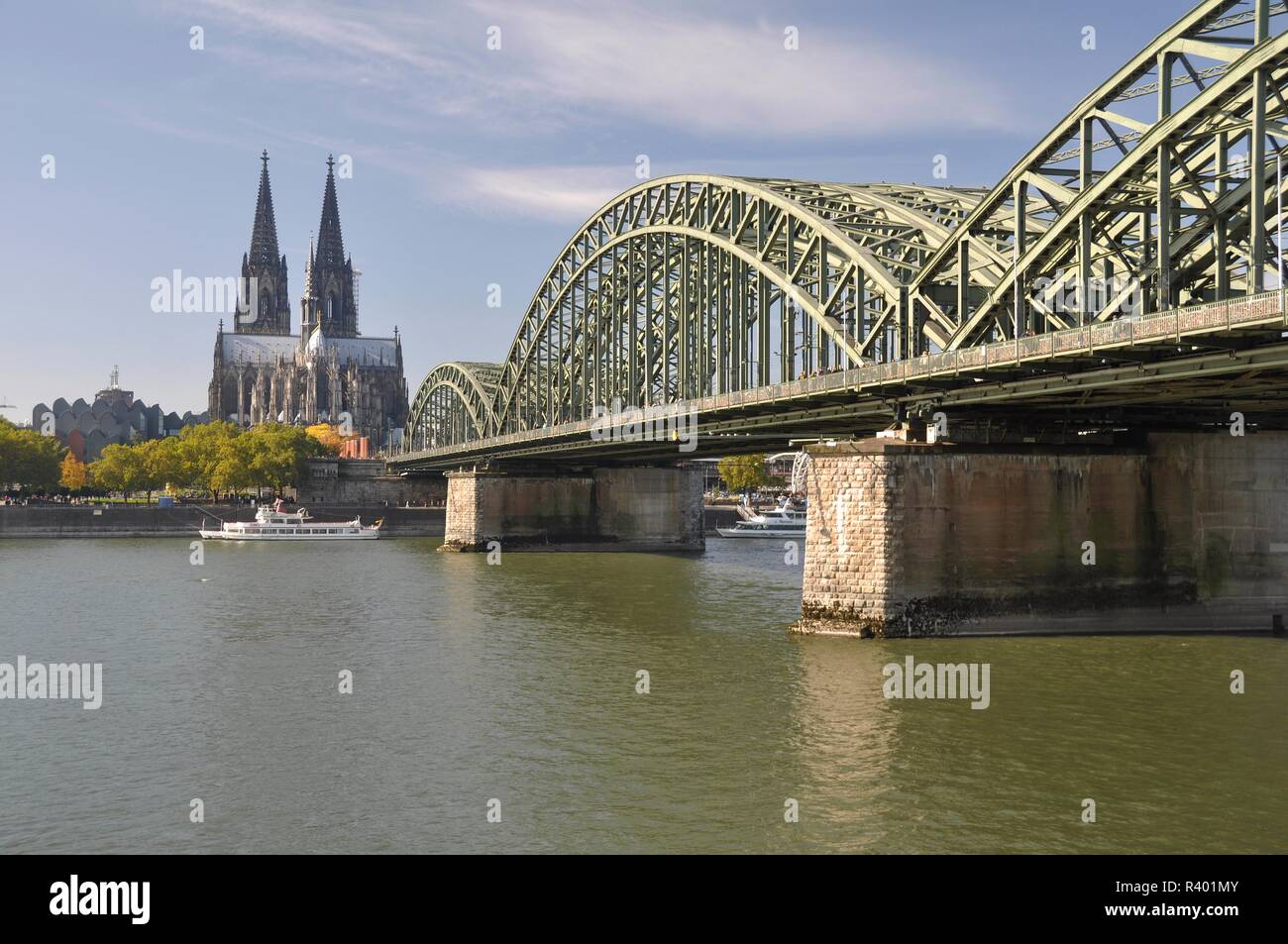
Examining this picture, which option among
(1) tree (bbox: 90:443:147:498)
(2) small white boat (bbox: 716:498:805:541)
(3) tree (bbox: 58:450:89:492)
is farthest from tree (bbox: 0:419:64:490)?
(2) small white boat (bbox: 716:498:805:541)

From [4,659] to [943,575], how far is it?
30654mm

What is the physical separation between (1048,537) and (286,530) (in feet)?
290

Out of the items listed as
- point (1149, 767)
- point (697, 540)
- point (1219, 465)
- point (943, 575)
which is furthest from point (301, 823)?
point (697, 540)

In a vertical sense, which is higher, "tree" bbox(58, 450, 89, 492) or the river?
"tree" bbox(58, 450, 89, 492)

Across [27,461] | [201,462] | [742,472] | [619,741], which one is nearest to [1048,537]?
[619,741]

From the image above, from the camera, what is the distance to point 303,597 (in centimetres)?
5906

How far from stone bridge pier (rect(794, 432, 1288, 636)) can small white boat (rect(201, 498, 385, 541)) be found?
261 feet

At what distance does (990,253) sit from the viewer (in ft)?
147

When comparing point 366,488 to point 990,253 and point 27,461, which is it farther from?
point 990,253

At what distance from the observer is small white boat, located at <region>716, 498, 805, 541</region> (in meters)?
123

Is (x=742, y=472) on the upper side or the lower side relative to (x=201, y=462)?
lower

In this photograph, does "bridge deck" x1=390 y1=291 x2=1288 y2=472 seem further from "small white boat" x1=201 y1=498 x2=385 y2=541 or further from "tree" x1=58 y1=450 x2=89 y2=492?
"tree" x1=58 y1=450 x2=89 y2=492

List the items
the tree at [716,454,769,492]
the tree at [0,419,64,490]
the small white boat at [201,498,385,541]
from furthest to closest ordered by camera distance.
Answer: the tree at [716,454,769,492] → the tree at [0,419,64,490] → the small white boat at [201,498,385,541]

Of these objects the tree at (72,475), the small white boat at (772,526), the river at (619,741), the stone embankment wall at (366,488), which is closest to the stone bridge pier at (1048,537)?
the river at (619,741)
